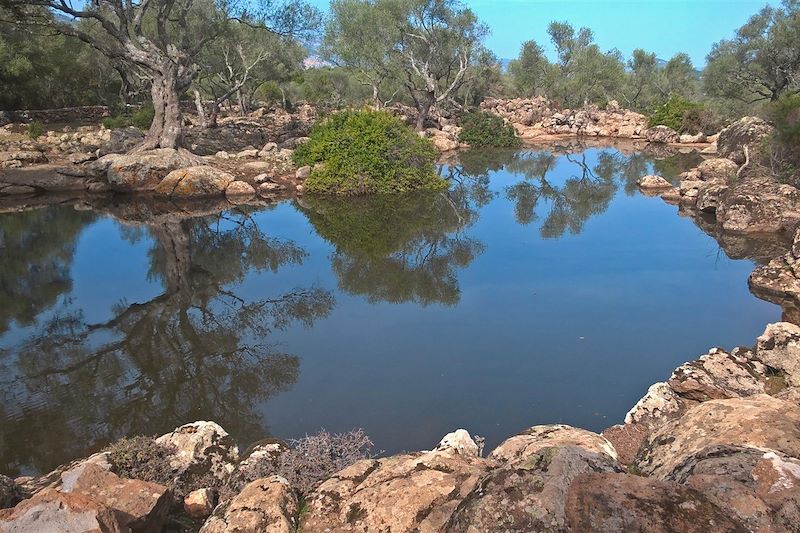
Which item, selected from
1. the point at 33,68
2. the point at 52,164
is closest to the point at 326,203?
the point at 52,164

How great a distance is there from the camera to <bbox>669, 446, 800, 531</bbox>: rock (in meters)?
3.10

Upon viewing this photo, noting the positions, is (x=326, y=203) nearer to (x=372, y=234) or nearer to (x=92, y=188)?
(x=372, y=234)

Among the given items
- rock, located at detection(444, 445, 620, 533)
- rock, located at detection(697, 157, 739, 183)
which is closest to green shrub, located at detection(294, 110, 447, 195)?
rock, located at detection(697, 157, 739, 183)

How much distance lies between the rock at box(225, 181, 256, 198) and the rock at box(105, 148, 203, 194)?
217 centimetres

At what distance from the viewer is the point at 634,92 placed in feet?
197

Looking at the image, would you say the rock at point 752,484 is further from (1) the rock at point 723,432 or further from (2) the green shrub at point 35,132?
(2) the green shrub at point 35,132

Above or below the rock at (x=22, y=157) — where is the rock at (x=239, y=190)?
below

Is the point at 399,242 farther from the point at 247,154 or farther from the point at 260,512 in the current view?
the point at 247,154

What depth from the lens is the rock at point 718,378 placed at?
7707mm

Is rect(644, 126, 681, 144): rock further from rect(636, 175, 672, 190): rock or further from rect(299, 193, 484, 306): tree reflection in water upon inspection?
rect(299, 193, 484, 306): tree reflection in water

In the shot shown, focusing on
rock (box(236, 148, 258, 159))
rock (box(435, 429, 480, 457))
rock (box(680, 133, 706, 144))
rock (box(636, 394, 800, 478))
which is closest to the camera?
rock (box(636, 394, 800, 478))

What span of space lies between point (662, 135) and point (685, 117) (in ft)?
7.26

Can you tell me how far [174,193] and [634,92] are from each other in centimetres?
5278

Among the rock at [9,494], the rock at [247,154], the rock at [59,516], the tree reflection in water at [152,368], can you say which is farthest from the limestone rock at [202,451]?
the rock at [247,154]
